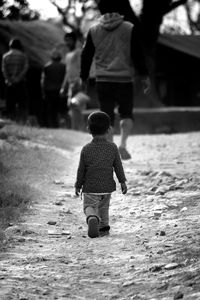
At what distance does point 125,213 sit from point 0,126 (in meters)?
5.33

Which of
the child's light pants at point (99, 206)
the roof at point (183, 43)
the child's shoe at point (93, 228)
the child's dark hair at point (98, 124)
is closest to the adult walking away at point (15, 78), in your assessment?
the child's dark hair at point (98, 124)

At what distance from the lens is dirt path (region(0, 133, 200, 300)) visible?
4.66 m

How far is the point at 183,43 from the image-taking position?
29.6 m

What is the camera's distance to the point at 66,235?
20.4 ft

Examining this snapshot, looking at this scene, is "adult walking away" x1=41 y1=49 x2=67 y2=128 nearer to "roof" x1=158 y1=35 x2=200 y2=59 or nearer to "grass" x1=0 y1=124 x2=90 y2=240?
"grass" x1=0 y1=124 x2=90 y2=240

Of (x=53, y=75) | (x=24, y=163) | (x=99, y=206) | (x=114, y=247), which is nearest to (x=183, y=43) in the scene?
(x=53, y=75)

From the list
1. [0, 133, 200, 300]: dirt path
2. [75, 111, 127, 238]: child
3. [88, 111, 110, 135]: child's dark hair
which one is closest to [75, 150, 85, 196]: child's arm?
[75, 111, 127, 238]: child

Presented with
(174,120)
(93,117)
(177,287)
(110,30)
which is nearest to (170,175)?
(110,30)

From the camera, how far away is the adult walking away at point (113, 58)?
10008 mm

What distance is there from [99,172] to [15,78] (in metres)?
10.5

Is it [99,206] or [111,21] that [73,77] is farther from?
[99,206]

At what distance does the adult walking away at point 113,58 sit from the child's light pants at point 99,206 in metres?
3.81

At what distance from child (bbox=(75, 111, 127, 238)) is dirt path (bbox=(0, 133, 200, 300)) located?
24 cm

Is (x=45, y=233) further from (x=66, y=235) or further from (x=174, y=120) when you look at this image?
(x=174, y=120)
